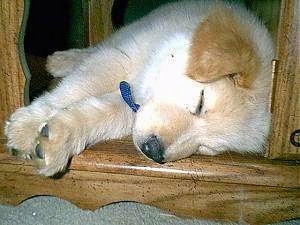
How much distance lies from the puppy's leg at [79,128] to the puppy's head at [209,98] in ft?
0.46

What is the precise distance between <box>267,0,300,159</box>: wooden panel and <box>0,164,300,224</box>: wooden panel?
0.15m

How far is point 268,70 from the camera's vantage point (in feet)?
4.51

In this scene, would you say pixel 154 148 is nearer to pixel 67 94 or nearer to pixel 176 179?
pixel 176 179

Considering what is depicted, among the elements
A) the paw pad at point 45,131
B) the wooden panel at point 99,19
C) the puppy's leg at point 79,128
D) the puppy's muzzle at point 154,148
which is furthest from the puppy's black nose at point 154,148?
the wooden panel at point 99,19

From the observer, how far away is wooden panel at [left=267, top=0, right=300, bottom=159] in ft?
3.83

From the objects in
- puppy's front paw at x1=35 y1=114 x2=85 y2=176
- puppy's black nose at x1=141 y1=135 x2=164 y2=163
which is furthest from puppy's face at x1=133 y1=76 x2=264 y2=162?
puppy's front paw at x1=35 y1=114 x2=85 y2=176

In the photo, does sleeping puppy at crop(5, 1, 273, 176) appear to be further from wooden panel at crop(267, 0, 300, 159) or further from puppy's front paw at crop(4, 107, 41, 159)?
wooden panel at crop(267, 0, 300, 159)

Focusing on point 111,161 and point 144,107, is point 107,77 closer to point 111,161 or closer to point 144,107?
point 144,107

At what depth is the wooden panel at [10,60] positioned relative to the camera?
121 centimetres

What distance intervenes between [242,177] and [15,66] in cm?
79

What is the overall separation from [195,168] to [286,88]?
375mm

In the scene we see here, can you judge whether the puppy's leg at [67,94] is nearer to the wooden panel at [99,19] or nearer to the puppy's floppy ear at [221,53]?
the puppy's floppy ear at [221,53]

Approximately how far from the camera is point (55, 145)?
47.5 inches

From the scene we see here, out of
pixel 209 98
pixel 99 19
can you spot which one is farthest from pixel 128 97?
pixel 99 19
